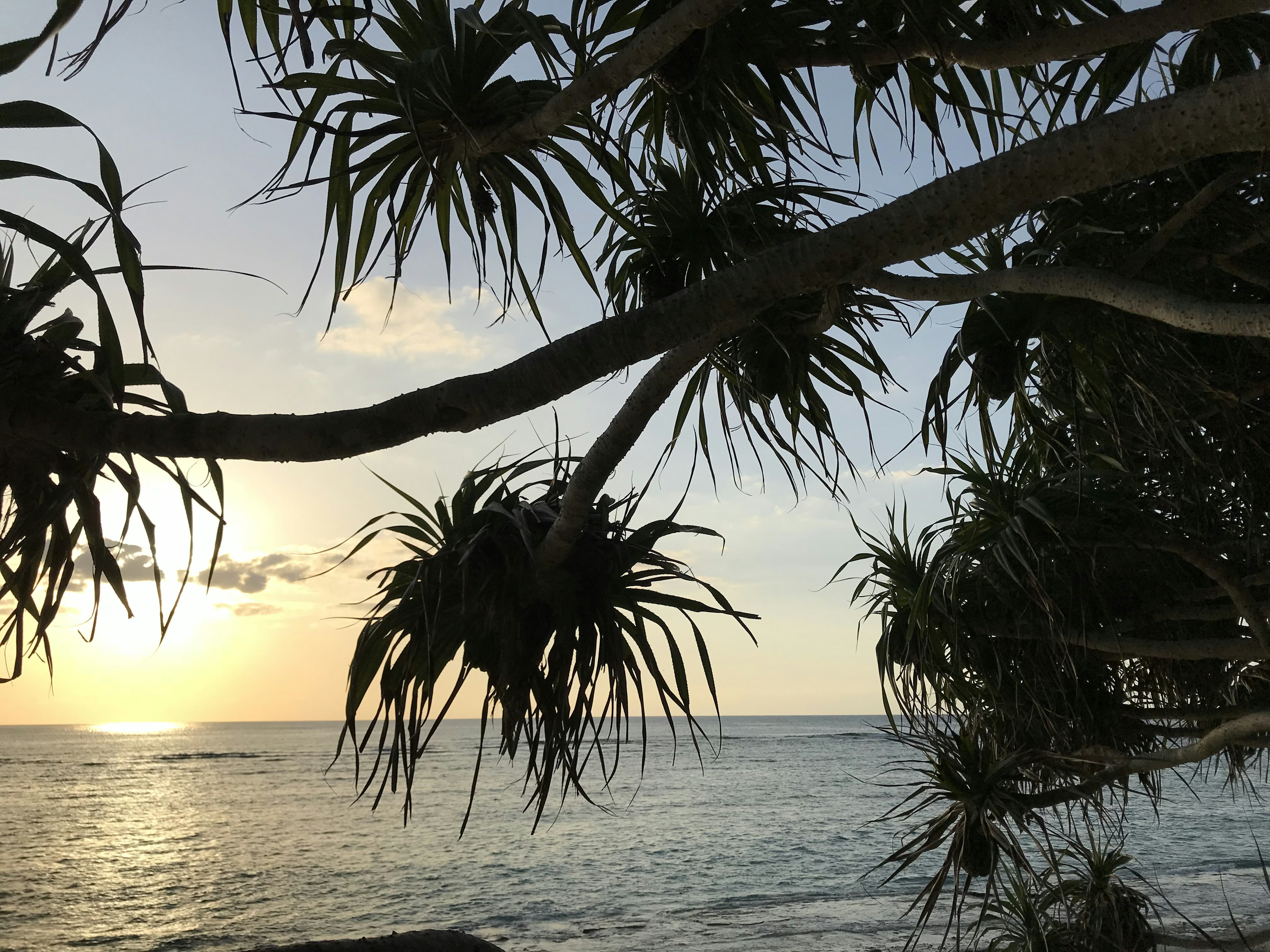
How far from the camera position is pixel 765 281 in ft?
5.24

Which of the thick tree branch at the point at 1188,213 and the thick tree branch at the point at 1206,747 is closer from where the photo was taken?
the thick tree branch at the point at 1188,213

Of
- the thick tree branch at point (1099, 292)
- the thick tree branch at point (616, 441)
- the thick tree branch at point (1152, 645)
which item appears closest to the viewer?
the thick tree branch at point (1099, 292)

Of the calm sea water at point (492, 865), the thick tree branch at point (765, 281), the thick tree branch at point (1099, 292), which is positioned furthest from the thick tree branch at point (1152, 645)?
the thick tree branch at point (765, 281)

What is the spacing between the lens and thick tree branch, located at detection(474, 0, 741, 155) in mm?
1911

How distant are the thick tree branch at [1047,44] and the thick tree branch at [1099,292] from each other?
1.98ft

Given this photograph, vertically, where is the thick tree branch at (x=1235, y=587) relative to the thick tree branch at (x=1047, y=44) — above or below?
below

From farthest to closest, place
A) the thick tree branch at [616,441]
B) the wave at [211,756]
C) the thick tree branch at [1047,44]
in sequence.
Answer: the wave at [211,756] → the thick tree branch at [616,441] → the thick tree branch at [1047,44]

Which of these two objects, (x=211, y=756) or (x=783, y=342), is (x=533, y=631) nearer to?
(x=783, y=342)

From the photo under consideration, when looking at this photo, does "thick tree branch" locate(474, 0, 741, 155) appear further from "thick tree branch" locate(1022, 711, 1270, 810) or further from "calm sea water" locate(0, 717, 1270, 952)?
"calm sea water" locate(0, 717, 1270, 952)

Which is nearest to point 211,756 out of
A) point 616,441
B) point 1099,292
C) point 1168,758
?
point 1168,758

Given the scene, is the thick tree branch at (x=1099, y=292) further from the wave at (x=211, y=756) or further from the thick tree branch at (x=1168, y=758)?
the wave at (x=211, y=756)

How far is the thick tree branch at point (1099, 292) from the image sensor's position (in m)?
1.75

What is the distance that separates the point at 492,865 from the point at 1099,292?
20957 millimetres

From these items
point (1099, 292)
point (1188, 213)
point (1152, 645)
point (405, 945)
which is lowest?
point (405, 945)
